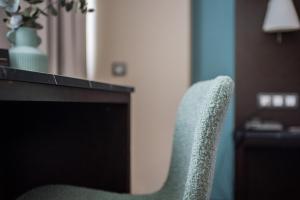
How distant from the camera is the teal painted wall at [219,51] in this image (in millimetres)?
2311

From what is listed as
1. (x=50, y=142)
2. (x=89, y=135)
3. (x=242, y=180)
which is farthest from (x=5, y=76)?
(x=242, y=180)

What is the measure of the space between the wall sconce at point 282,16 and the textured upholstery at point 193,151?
50.9 inches

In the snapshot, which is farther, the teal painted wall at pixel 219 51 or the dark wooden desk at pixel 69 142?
the teal painted wall at pixel 219 51

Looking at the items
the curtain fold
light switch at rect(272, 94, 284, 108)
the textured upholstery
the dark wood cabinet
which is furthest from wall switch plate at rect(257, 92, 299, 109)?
the textured upholstery

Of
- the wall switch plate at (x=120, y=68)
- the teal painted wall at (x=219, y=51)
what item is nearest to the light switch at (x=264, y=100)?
the teal painted wall at (x=219, y=51)

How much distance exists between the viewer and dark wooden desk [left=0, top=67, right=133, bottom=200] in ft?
3.70

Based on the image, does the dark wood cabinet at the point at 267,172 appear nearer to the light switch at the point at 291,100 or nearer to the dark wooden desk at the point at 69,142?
the light switch at the point at 291,100

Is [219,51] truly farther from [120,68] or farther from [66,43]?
[66,43]

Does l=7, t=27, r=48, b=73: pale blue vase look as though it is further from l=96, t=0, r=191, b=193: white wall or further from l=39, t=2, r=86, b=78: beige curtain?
l=96, t=0, r=191, b=193: white wall

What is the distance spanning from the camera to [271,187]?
201cm

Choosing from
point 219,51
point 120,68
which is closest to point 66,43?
point 120,68

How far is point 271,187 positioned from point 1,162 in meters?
1.53

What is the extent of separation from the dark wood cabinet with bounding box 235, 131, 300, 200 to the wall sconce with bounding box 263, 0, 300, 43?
2.21 feet

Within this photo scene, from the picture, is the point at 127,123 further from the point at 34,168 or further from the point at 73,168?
the point at 34,168
